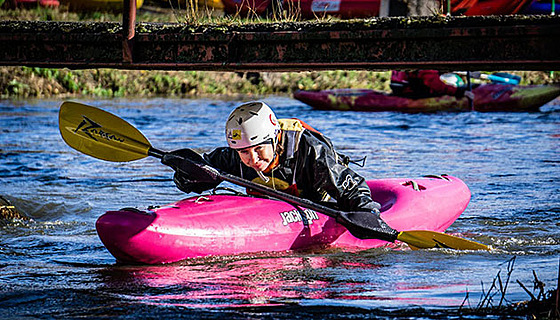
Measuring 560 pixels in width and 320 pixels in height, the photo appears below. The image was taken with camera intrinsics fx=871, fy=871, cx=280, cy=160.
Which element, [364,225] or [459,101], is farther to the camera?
[459,101]

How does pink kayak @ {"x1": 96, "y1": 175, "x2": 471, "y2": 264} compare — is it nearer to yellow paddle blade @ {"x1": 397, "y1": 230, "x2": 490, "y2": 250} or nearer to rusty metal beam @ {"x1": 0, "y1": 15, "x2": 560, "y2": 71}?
yellow paddle blade @ {"x1": 397, "y1": 230, "x2": 490, "y2": 250}

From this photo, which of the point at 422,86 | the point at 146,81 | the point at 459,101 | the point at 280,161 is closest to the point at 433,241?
the point at 280,161

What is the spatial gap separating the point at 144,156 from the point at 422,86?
1028cm

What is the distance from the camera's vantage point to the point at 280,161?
17.3ft

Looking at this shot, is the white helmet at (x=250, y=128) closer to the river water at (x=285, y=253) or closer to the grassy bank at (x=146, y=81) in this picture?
the river water at (x=285, y=253)

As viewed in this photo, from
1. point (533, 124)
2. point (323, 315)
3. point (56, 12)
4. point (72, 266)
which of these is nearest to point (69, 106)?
point (72, 266)

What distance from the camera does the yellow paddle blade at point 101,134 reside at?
5.55 metres

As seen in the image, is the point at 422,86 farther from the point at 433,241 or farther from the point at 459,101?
the point at 433,241

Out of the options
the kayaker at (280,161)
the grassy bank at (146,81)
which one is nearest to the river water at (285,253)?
the kayaker at (280,161)

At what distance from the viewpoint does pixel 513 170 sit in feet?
29.8

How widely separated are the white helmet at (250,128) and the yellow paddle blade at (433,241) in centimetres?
103

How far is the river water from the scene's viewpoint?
4.05 metres

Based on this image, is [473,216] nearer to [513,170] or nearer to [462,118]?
[513,170]

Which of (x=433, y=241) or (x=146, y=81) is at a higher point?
(x=433, y=241)
